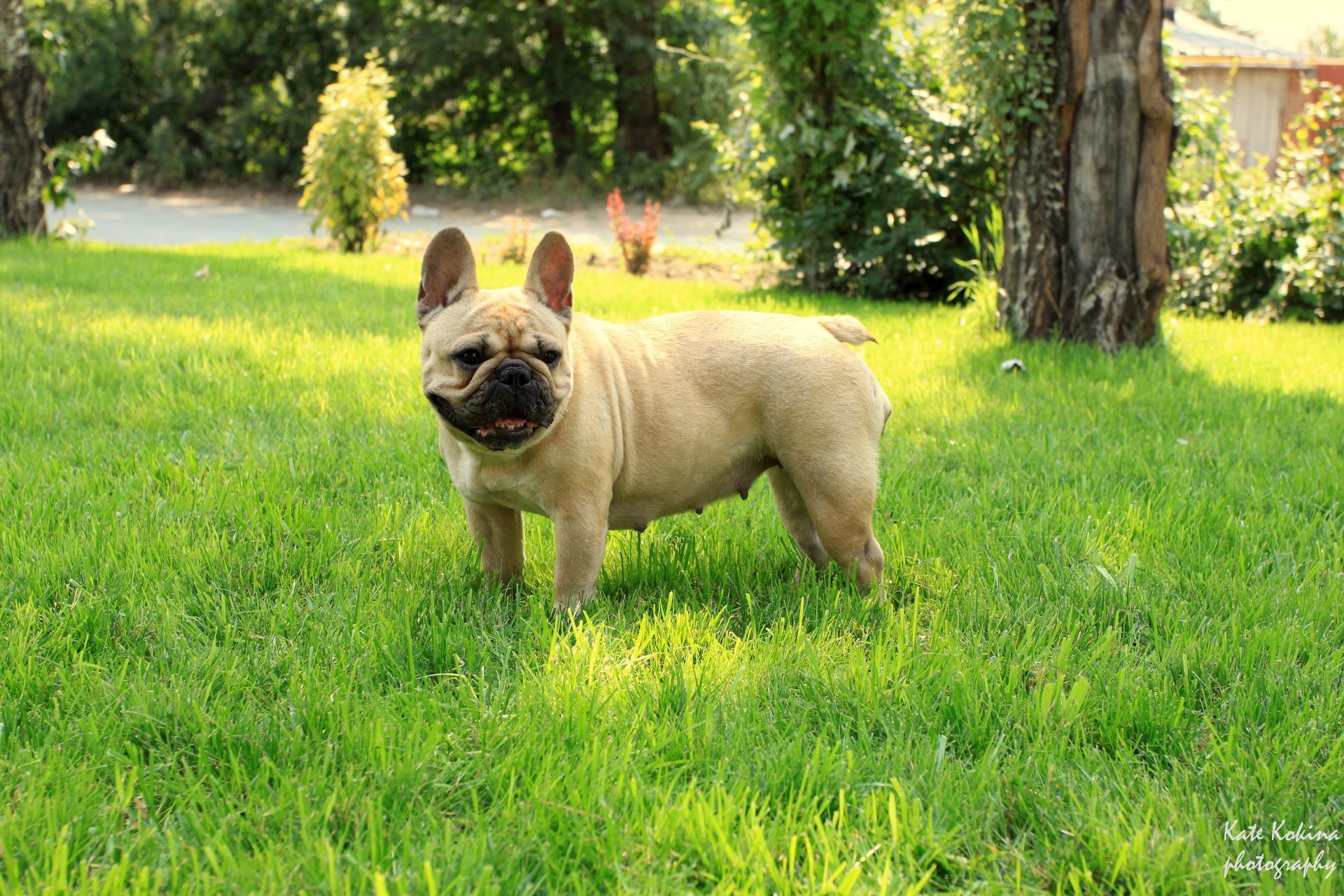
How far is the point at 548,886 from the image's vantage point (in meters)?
2.23

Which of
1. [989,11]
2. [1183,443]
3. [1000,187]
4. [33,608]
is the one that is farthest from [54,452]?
[1000,187]

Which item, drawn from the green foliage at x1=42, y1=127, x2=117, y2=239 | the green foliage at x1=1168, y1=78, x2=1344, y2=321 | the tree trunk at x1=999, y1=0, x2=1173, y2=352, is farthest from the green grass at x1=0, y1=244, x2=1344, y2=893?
the green foliage at x1=42, y1=127, x2=117, y2=239

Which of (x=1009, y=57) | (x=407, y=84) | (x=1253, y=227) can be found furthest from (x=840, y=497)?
(x=407, y=84)

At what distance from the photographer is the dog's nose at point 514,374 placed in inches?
122

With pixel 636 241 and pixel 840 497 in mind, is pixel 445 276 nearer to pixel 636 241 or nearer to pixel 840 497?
pixel 840 497

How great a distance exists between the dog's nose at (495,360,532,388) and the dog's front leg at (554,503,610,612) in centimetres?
47

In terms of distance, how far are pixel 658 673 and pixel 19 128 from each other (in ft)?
37.8

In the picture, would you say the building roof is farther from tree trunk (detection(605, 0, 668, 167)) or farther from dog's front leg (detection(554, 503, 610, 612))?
dog's front leg (detection(554, 503, 610, 612))

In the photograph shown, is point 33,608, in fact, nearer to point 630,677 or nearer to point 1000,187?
point 630,677

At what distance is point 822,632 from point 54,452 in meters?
3.58

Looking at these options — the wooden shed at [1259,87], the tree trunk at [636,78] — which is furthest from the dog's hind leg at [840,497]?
the wooden shed at [1259,87]

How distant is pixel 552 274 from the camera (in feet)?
11.8

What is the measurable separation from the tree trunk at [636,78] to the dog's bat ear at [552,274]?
18809 mm
